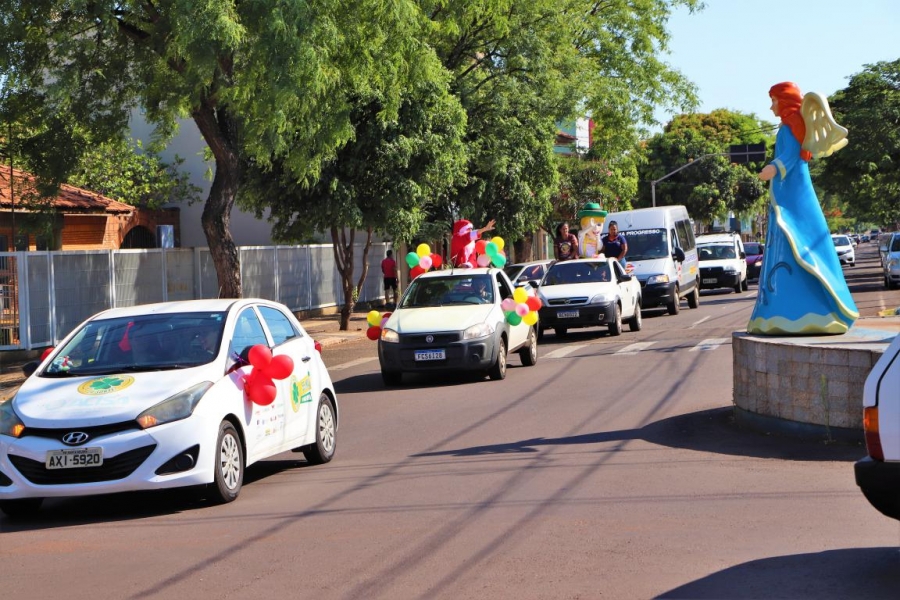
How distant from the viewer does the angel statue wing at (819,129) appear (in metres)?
11.8

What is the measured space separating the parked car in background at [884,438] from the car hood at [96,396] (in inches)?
194

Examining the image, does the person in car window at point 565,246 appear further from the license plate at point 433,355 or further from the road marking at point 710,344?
the license plate at point 433,355

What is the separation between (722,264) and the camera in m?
40.6

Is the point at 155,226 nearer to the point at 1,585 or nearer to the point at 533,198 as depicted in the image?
the point at 533,198

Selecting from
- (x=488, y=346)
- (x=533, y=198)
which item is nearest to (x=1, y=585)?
(x=488, y=346)

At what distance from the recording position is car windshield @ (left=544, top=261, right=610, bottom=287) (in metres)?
24.1

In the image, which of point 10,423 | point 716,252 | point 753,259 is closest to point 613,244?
point 716,252

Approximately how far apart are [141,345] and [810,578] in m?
5.55

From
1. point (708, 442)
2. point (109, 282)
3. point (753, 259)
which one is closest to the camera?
point (708, 442)

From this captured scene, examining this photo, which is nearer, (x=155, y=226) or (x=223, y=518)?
A: (x=223, y=518)

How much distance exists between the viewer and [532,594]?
598 cm

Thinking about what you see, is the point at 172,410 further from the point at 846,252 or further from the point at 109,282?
the point at 846,252

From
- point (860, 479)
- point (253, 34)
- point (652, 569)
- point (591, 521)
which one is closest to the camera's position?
point (860, 479)

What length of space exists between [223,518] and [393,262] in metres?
27.9
